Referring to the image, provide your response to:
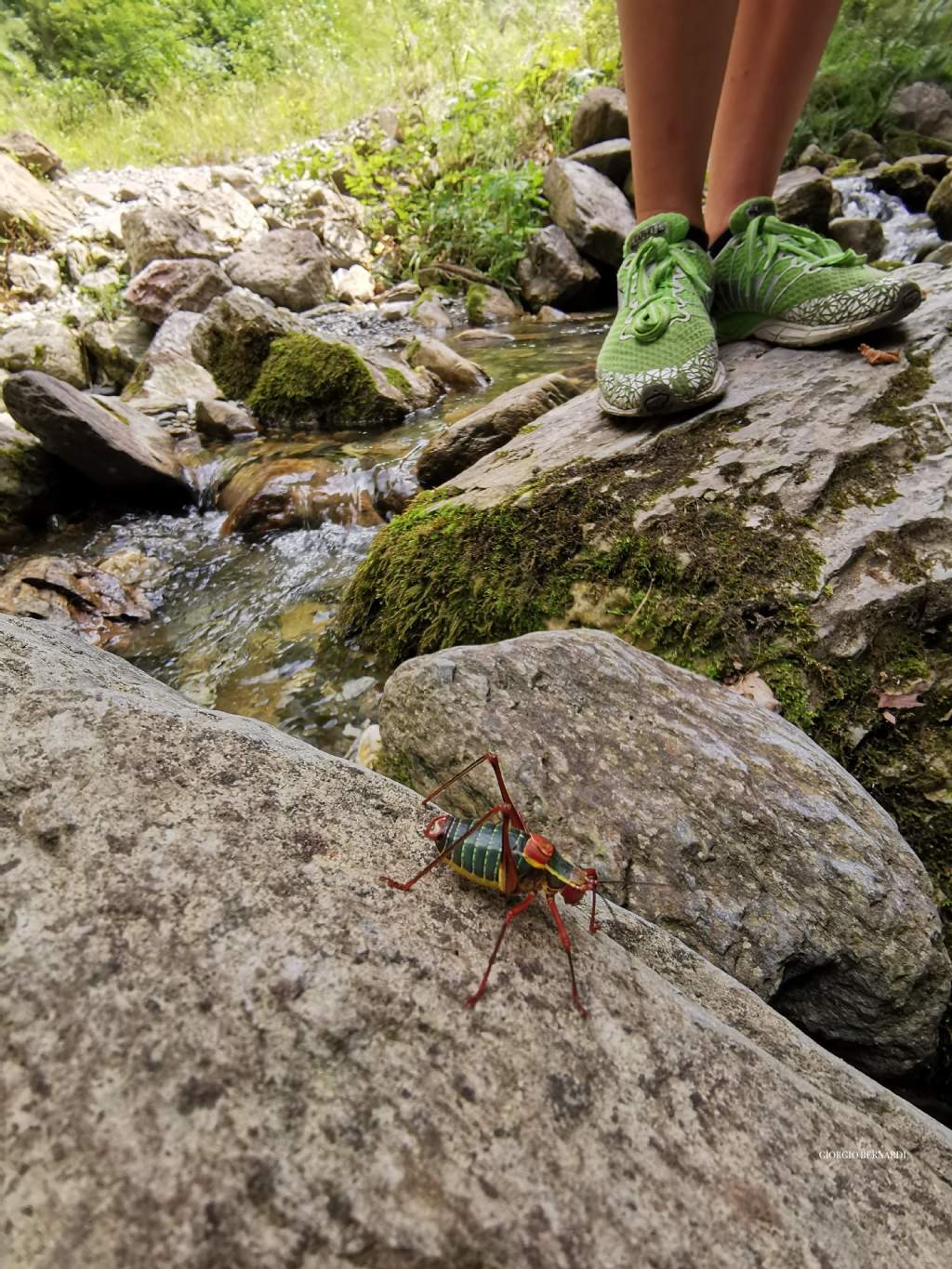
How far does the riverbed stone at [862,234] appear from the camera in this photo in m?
8.50

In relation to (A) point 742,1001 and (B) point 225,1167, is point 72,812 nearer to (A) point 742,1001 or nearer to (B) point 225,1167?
(B) point 225,1167

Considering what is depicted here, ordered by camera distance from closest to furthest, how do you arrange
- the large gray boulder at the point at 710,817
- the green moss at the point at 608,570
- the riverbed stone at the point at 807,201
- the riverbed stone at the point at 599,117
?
1. the large gray boulder at the point at 710,817
2. the green moss at the point at 608,570
3. the riverbed stone at the point at 807,201
4. the riverbed stone at the point at 599,117

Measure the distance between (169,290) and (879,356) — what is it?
10567 millimetres

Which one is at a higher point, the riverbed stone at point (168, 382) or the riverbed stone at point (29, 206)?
the riverbed stone at point (29, 206)

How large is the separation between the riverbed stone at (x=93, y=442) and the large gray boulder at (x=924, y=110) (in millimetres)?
16214

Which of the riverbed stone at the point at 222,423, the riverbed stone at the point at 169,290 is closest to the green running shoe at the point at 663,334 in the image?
the riverbed stone at the point at 222,423

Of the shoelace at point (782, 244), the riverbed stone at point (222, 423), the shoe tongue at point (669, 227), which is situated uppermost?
the shoelace at point (782, 244)

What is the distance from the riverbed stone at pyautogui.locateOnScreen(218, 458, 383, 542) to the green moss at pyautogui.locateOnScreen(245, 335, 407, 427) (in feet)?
5.20

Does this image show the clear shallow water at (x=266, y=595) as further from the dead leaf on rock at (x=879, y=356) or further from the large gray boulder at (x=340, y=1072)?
the dead leaf on rock at (x=879, y=356)

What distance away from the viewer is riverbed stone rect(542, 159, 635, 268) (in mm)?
9750

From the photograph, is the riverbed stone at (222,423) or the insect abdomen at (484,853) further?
the riverbed stone at (222,423)

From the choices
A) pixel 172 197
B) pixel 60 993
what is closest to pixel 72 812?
pixel 60 993

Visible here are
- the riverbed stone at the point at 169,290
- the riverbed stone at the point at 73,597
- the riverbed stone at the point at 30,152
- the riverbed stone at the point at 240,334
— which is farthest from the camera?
the riverbed stone at the point at 30,152

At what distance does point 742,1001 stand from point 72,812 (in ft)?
4.08
